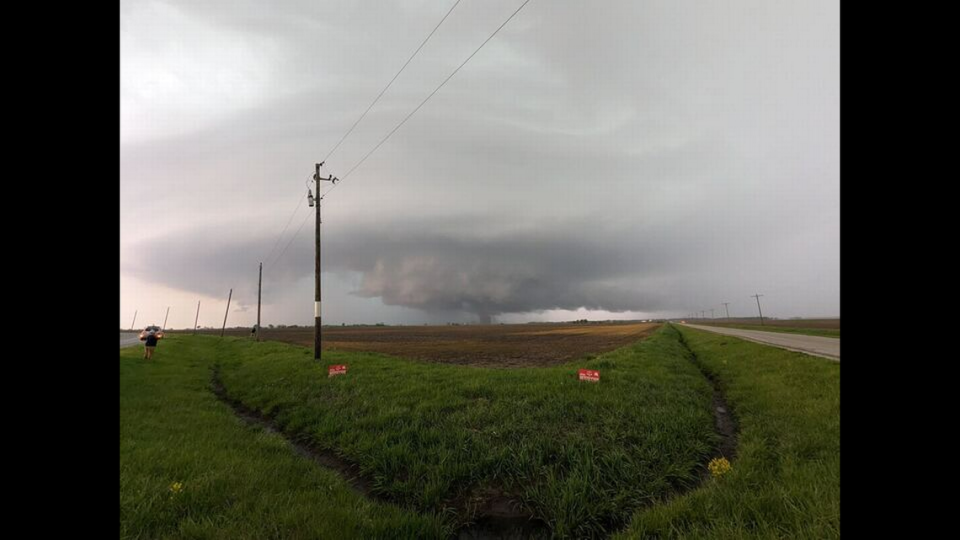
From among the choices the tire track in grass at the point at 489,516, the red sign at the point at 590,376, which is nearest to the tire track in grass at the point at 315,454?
the tire track in grass at the point at 489,516

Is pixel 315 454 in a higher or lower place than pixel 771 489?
lower

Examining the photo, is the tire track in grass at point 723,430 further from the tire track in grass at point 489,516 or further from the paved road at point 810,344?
the paved road at point 810,344

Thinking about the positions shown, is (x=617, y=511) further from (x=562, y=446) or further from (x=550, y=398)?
(x=550, y=398)

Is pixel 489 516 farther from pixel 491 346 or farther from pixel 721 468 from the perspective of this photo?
pixel 491 346

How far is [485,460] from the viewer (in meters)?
5.78

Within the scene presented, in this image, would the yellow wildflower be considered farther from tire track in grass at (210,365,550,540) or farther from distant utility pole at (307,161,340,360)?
distant utility pole at (307,161,340,360)

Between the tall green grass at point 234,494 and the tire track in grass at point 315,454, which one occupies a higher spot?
the tall green grass at point 234,494

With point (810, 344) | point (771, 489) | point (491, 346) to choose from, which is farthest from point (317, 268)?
point (810, 344)

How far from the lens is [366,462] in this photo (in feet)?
20.3

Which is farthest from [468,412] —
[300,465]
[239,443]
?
[239,443]

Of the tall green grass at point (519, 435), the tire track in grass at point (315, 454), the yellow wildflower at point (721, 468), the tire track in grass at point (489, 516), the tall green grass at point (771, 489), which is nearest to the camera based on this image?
the tall green grass at point (771, 489)

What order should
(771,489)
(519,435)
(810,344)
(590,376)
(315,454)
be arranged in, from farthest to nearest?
(810,344) → (590,376) → (315,454) → (519,435) → (771,489)

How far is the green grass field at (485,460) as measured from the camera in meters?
4.28
